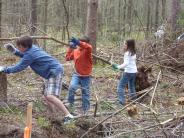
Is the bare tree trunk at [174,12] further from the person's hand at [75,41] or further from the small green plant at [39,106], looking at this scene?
the small green plant at [39,106]

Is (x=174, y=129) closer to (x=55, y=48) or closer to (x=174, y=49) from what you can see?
(x=174, y=49)

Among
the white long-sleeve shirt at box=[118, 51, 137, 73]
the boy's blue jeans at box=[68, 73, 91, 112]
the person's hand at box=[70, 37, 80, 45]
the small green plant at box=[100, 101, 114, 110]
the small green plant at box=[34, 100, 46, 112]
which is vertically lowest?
the small green plant at box=[100, 101, 114, 110]

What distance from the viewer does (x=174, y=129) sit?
634 centimetres

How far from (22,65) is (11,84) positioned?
10.9 ft

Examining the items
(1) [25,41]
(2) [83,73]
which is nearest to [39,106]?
(2) [83,73]

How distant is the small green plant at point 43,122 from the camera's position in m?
6.73

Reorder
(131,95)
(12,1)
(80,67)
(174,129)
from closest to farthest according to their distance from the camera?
(174,129) → (80,67) → (131,95) → (12,1)

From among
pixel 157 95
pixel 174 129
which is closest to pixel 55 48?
pixel 157 95

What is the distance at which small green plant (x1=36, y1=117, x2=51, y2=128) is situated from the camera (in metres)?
6.73

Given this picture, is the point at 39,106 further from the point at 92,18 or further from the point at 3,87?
the point at 92,18

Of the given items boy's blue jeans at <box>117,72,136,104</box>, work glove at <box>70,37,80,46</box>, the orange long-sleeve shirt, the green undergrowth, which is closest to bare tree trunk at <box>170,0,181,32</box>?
boy's blue jeans at <box>117,72,136,104</box>

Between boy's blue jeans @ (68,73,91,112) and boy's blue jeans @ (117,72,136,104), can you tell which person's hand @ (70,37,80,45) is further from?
boy's blue jeans @ (117,72,136,104)

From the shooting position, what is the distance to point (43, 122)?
22.5 feet

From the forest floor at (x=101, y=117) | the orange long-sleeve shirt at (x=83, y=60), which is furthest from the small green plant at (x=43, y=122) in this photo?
the orange long-sleeve shirt at (x=83, y=60)
